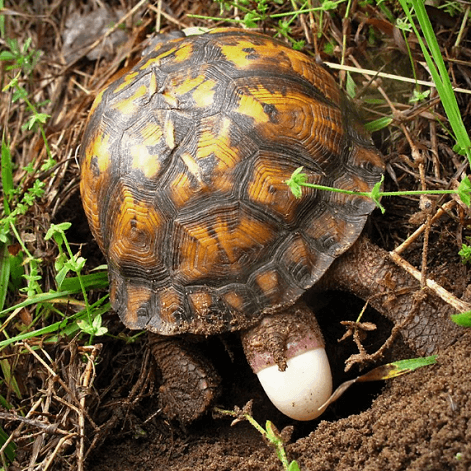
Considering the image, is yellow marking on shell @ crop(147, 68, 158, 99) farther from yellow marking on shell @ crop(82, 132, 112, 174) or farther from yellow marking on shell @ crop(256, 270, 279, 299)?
yellow marking on shell @ crop(256, 270, 279, 299)

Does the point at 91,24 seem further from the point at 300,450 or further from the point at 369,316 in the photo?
the point at 300,450

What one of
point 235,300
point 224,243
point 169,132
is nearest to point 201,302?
point 235,300

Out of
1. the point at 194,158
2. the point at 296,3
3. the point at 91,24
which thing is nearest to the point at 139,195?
the point at 194,158

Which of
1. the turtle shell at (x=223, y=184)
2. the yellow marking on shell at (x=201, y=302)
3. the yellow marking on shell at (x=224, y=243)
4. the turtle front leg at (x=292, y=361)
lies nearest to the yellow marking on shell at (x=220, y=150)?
the turtle shell at (x=223, y=184)

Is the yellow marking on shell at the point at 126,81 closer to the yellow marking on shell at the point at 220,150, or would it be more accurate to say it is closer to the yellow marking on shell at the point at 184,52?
the yellow marking on shell at the point at 184,52

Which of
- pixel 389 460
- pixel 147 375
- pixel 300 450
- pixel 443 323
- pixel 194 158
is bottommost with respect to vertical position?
pixel 147 375

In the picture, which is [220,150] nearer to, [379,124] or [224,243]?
[224,243]

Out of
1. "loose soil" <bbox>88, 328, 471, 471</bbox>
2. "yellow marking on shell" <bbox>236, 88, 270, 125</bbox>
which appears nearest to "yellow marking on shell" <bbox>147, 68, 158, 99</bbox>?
"yellow marking on shell" <bbox>236, 88, 270, 125</bbox>

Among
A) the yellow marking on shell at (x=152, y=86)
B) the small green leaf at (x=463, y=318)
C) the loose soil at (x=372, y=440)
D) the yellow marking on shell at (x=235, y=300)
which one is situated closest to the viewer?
the loose soil at (x=372, y=440)
